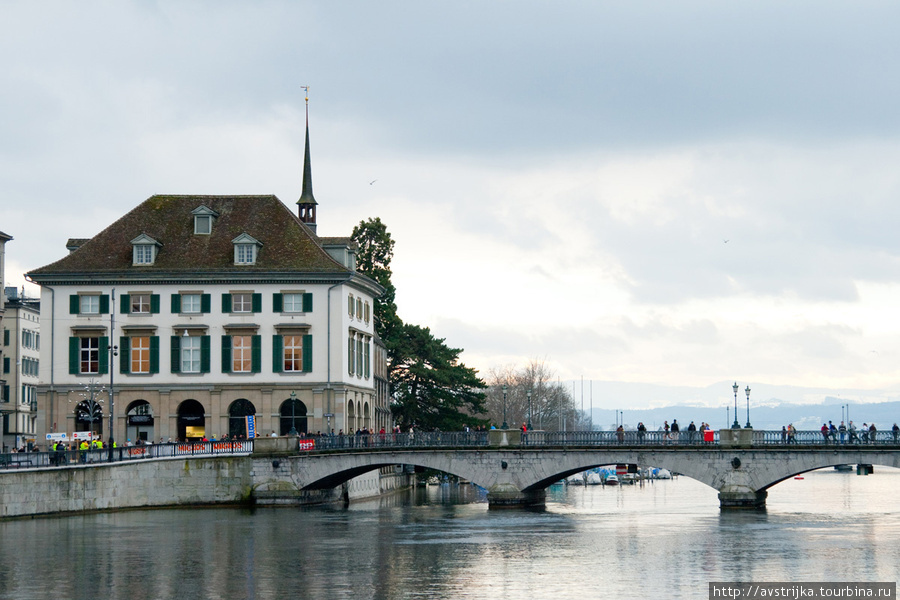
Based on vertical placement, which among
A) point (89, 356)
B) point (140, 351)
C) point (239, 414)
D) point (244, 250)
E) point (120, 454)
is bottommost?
point (120, 454)

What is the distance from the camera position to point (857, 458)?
221 ft

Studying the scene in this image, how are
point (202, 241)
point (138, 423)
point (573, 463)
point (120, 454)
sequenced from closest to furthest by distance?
1. point (120, 454)
2. point (573, 463)
3. point (138, 423)
4. point (202, 241)

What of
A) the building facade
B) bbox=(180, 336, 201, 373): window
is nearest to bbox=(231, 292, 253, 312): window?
bbox=(180, 336, 201, 373): window

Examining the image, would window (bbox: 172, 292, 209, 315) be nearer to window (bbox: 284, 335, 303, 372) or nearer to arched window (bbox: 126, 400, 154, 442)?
window (bbox: 284, 335, 303, 372)

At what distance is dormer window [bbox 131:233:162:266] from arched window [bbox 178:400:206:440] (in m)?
8.30

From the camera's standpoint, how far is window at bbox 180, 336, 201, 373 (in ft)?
277

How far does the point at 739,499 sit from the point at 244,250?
31.8m

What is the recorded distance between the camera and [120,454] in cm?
7012

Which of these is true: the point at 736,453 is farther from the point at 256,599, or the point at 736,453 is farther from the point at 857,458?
the point at 256,599

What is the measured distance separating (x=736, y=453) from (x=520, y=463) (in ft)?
34.8

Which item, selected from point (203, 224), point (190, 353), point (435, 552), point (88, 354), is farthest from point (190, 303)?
point (435, 552)

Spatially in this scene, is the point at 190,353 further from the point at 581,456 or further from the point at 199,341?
the point at 581,456

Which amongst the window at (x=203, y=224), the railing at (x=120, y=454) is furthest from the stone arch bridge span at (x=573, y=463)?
the window at (x=203, y=224)

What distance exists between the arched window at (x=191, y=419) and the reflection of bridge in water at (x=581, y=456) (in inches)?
423
